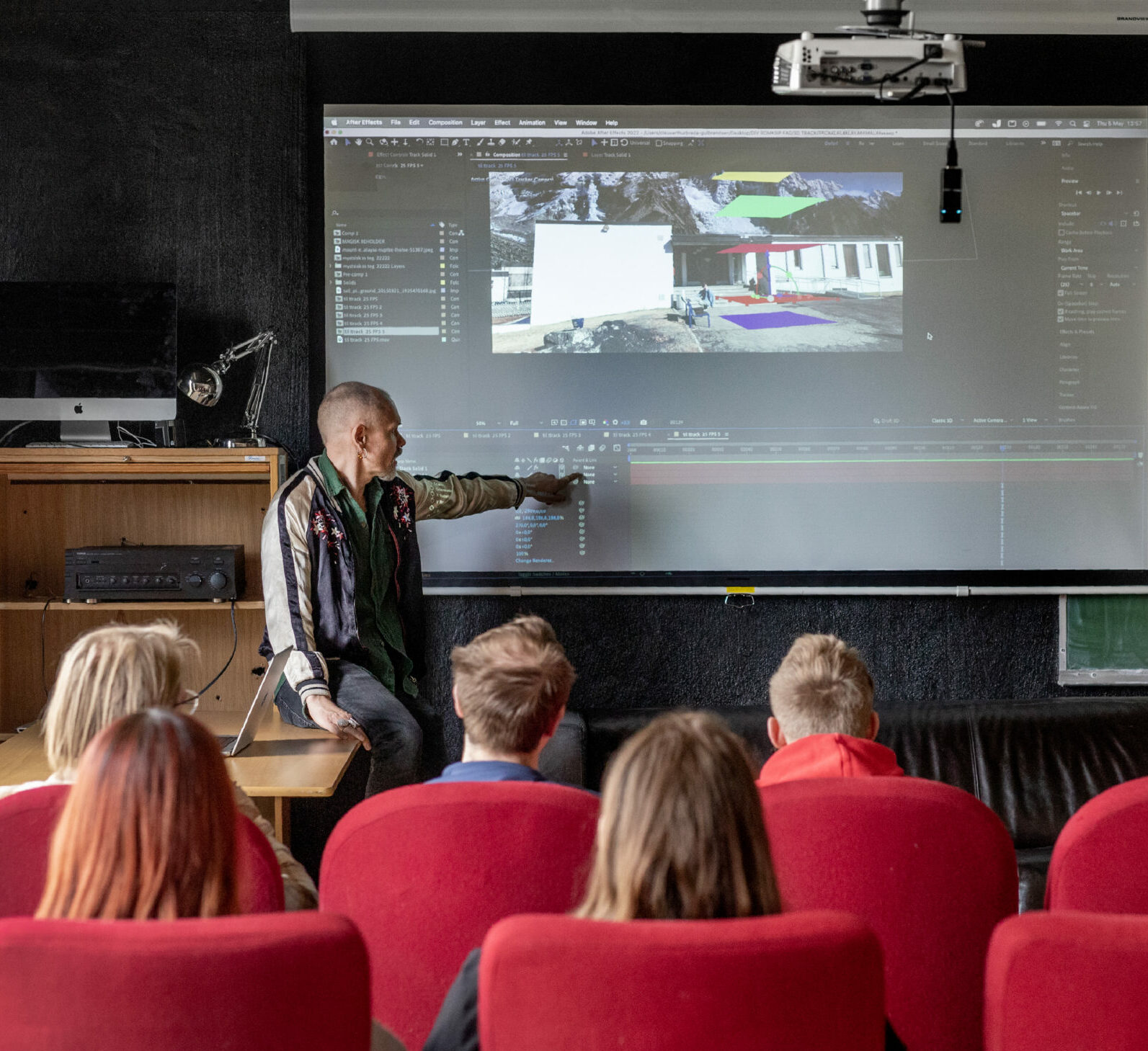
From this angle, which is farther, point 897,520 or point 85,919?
point 897,520

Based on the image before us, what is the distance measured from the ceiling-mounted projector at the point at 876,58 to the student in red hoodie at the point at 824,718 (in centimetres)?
145

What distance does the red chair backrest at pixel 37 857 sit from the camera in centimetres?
130

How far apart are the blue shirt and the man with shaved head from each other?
1.12 meters

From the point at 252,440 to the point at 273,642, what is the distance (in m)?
0.72

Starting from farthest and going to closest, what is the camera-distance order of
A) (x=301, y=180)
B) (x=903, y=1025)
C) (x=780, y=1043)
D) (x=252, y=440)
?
(x=301, y=180)
(x=252, y=440)
(x=903, y=1025)
(x=780, y=1043)

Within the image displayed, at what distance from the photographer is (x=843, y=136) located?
11.3 ft

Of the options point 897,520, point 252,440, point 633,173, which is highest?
point 633,173

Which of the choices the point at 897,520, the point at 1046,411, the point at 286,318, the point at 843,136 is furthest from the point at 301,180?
the point at 1046,411

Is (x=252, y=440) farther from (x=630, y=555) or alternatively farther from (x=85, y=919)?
(x=85, y=919)

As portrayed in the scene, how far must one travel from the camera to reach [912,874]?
1388mm

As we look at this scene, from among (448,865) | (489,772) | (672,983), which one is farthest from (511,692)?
(672,983)

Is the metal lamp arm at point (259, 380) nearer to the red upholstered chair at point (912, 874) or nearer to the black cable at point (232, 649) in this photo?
A: the black cable at point (232, 649)

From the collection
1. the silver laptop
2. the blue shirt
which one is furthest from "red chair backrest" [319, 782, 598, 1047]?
the silver laptop

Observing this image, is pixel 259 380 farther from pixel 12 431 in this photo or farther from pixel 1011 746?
pixel 1011 746
